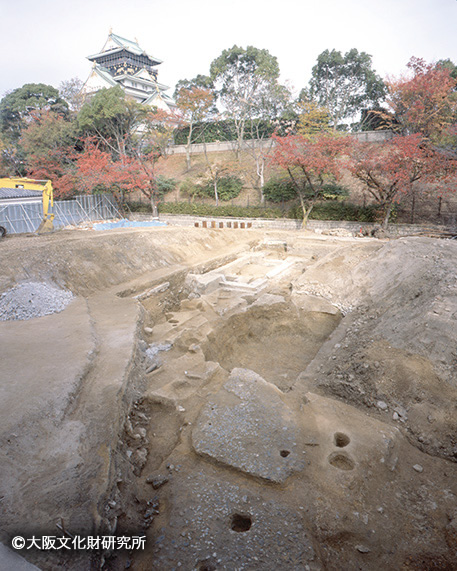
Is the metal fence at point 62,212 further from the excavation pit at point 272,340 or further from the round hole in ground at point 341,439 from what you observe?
the round hole in ground at point 341,439

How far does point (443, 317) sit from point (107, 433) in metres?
5.73

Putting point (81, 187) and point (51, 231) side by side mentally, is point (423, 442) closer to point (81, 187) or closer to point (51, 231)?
point (51, 231)

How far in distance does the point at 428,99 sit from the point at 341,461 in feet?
74.7

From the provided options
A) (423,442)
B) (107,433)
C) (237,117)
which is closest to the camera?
(107,433)

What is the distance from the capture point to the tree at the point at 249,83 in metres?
25.3

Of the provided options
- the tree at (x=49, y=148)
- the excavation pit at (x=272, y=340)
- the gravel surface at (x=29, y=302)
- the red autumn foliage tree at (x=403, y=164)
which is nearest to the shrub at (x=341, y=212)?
the red autumn foliage tree at (x=403, y=164)

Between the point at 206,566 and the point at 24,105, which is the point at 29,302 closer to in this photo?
the point at 206,566

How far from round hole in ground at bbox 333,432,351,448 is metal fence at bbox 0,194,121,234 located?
1812 centimetres

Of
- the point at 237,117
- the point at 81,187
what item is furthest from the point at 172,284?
the point at 237,117

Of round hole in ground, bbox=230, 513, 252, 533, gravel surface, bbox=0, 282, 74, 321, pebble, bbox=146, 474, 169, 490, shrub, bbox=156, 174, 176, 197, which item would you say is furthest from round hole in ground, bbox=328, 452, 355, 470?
shrub, bbox=156, 174, 176, 197

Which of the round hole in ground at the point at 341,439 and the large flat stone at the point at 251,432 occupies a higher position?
the large flat stone at the point at 251,432

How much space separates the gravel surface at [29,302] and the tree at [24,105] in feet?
77.4

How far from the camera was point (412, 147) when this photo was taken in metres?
14.6

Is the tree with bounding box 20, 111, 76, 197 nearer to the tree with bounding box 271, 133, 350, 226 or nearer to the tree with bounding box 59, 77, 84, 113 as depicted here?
the tree with bounding box 59, 77, 84, 113
